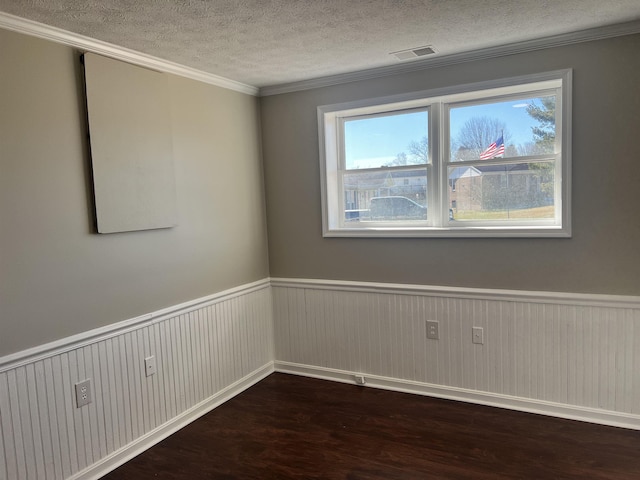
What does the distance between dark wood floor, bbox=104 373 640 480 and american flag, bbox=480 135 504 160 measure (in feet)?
5.76

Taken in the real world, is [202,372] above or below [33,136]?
below

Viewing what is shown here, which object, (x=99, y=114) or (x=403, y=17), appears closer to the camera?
(x=403, y=17)

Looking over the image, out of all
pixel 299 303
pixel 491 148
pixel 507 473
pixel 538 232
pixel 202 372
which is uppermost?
pixel 491 148

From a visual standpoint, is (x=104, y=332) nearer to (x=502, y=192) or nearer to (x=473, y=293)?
(x=473, y=293)

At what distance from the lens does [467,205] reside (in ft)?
10.9

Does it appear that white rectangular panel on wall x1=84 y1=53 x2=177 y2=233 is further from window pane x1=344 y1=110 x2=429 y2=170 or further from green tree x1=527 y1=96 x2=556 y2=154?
green tree x1=527 y1=96 x2=556 y2=154

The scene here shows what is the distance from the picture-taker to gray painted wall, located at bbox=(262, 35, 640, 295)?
275 centimetres

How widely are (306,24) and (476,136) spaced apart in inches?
59.0

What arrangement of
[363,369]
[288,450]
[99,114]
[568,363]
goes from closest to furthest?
[99,114] < [288,450] < [568,363] < [363,369]

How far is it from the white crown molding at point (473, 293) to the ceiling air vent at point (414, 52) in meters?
1.61

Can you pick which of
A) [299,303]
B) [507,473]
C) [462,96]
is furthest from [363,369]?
[462,96]

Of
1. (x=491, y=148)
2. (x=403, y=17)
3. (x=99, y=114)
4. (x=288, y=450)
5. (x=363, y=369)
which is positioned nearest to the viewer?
(x=403, y=17)

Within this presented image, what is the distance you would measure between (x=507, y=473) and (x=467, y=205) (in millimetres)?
1729

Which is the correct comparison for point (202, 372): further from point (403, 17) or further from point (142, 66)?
point (403, 17)
